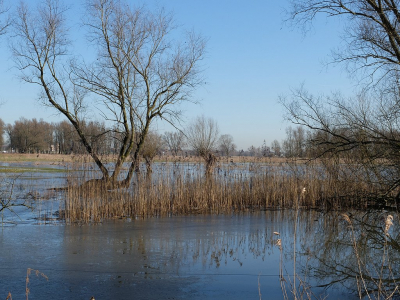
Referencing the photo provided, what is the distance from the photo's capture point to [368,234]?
6703 mm

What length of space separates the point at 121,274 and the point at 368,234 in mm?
4130

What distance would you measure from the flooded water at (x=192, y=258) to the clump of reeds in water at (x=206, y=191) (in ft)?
1.94

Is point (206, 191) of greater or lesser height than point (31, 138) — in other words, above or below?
below

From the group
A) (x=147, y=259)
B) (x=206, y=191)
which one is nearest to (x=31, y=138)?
(x=206, y=191)

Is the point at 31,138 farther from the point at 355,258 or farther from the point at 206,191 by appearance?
the point at 355,258

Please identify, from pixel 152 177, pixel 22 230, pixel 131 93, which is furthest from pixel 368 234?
pixel 131 93

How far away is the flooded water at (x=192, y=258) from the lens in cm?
427

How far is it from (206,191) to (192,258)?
4595mm

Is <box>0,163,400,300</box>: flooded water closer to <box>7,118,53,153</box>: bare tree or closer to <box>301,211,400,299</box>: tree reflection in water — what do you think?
<box>301,211,400,299</box>: tree reflection in water

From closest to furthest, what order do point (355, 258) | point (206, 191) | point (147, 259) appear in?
point (147, 259) → point (355, 258) → point (206, 191)

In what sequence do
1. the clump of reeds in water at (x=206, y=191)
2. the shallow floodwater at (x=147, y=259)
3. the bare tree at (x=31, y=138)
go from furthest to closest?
the bare tree at (x=31, y=138), the clump of reeds in water at (x=206, y=191), the shallow floodwater at (x=147, y=259)

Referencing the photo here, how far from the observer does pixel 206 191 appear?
397 inches

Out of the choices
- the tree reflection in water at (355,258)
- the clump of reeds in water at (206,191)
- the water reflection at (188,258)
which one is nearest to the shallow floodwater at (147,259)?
the water reflection at (188,258)

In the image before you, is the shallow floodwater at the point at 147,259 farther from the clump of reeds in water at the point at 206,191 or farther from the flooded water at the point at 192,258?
the clump of reeds in water at the point at 206,191
